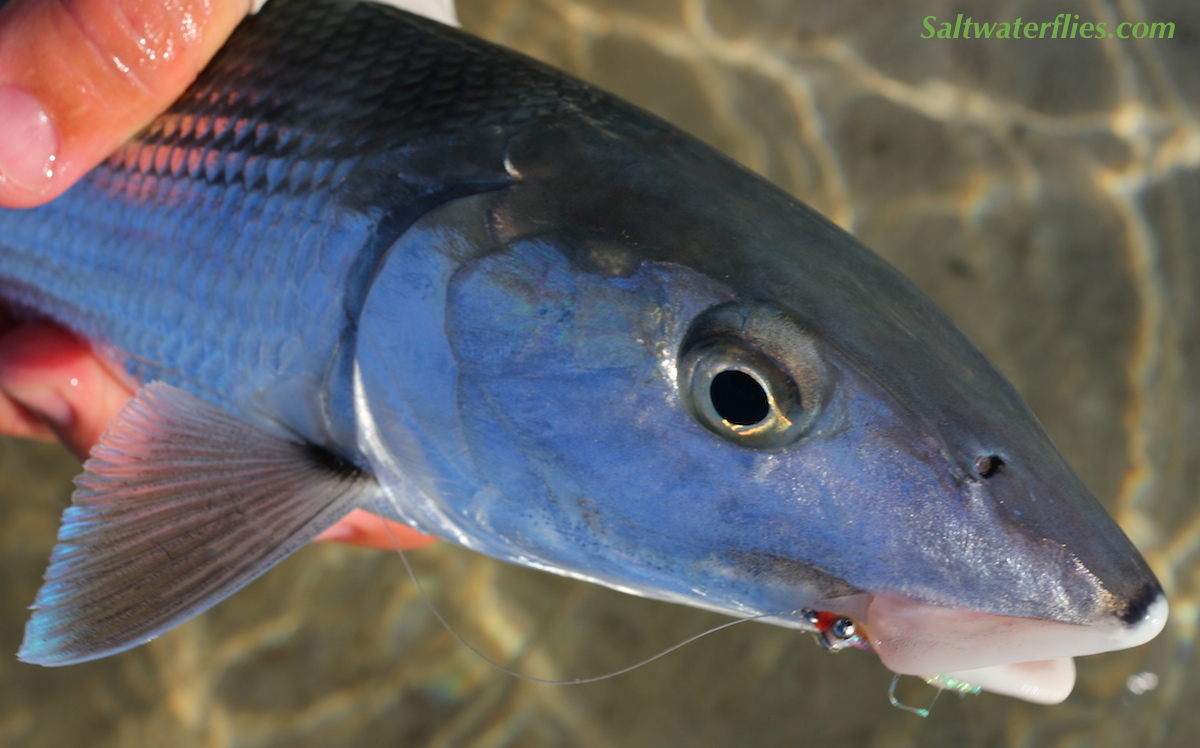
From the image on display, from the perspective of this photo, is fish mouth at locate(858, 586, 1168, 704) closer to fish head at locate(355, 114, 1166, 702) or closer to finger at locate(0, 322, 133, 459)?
fish head at locate(355, 114, 1166, 702)

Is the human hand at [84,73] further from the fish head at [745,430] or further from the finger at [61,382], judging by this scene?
the fish head at [745,430]

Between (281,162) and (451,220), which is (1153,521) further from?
(281,162)

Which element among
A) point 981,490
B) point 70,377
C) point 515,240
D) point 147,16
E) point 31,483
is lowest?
point 31,483

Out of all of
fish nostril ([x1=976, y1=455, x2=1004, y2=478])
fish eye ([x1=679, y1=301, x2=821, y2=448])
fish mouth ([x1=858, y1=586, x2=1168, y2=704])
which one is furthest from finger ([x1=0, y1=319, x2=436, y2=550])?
fish nostril ([x1=976, y1=455, x2=1004, y2=478])

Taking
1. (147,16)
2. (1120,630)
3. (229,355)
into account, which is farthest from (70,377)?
(1120,630)

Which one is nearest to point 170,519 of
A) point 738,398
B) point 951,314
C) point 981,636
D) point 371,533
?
point 371,533

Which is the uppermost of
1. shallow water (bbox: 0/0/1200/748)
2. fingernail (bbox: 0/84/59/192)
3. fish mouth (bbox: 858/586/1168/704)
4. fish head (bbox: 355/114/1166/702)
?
fingernail (bbox: 0/84/59/192)

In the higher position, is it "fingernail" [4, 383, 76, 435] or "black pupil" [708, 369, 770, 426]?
"black pupil" [708, 369, 770, 426]
